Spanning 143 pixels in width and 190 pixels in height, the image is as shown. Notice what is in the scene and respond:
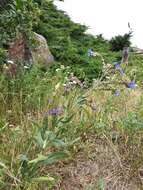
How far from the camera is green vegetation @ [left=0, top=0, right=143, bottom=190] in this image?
339 cm

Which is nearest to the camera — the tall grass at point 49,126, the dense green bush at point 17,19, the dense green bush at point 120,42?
the tall grass at point 49,126

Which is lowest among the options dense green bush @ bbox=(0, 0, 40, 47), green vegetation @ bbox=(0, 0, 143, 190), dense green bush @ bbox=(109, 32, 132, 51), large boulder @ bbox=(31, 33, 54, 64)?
green vegetation @ bbox=(0, 0, 143, 190)

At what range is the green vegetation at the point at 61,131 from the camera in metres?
3.39

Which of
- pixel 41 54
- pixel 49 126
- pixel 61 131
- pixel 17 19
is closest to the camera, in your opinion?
pixel 61 131

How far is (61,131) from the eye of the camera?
12.0 feet

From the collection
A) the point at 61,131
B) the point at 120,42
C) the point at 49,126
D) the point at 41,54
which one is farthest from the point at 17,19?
the point at 120,42

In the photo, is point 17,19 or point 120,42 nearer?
point 17,19

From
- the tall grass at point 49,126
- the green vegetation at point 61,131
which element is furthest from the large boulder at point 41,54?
the tall grass at point 49,126

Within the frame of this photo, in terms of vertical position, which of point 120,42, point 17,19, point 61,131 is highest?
point 17,19

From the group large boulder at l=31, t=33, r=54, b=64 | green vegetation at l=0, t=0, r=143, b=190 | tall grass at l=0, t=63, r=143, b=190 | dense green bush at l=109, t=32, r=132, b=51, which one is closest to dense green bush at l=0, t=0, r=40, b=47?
green vegetation at l=0, t=0, r=143, b=190

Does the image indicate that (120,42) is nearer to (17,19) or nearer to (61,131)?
(17,19)

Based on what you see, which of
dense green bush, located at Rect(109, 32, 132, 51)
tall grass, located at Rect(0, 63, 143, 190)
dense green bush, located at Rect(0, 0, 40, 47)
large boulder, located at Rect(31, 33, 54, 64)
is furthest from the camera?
dense green bush, located at Rect(109, 32, 132, 51)

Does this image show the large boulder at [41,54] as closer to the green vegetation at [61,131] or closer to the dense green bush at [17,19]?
the green vegetation at [61,131]

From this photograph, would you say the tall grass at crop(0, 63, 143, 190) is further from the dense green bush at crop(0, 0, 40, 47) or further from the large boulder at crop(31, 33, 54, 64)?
the large boulder at crop(31, 33, 54, 64)
